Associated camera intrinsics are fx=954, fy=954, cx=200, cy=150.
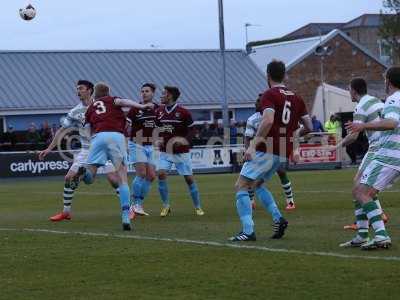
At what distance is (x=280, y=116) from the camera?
37.6 ft

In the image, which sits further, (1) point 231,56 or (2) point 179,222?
(1) point 231,56

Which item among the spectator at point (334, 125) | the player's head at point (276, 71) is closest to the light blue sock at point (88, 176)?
the player's head at point (276, 71)

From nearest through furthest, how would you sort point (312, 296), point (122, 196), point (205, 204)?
point (312, 296) → point (122, 196) → point (205, 204)

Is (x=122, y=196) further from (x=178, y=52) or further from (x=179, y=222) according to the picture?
(x=178, y=52)

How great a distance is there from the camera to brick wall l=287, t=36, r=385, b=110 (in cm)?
6581

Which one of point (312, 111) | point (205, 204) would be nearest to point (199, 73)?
point (312, 111)

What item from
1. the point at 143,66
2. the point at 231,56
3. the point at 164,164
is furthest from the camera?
the point at 231,56

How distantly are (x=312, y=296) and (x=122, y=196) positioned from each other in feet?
20.5

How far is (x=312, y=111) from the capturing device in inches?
2479

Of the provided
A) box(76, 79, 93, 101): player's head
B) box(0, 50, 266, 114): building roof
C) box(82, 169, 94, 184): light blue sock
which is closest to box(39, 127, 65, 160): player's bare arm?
box(76, 79, 93, 101): player's head

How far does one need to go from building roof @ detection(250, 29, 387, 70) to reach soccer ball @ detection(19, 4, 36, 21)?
35.7 meters

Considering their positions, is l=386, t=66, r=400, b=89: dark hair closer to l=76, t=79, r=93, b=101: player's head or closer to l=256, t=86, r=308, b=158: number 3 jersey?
l=256, t=86, r=308, b=158: number 3 jersey

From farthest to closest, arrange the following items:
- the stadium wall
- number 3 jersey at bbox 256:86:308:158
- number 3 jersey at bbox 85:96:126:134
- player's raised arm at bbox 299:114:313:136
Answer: the stadium wall
number 3 jersey at bbox 85:96:126:134
player's raised arm at bbox 299:114:313:136
number 3 jersey at bbox 256:86:308:158

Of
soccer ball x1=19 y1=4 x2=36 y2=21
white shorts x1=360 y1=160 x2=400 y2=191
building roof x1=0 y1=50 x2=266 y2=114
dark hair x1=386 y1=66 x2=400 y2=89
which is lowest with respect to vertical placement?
white shorts x1=360 y1=160 x2=400 y2=191
